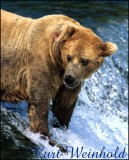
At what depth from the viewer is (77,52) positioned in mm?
5766

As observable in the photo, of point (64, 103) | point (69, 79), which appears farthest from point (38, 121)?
point (69, 79)

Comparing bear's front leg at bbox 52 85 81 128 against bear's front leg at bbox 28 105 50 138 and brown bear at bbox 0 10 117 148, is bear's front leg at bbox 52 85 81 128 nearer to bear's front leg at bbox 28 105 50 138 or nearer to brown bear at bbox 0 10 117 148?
brown bear at bbox 0 10 117 148

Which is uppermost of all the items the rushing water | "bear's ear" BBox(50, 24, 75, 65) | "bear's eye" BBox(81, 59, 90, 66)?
"bear's ear" BBox(50, 24, 75, 65)

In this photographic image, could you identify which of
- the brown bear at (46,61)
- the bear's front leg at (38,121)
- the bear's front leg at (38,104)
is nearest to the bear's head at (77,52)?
the brown bear at (46,61)

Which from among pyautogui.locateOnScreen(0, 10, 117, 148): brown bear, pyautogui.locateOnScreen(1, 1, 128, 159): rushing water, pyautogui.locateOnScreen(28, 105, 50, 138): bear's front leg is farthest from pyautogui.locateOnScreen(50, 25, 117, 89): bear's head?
pyautogui.locateOnScreen(1, 1, 128, 159): rushing water

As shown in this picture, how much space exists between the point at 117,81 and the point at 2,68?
9.70 feet

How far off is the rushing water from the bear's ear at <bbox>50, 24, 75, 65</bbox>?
3.68ft

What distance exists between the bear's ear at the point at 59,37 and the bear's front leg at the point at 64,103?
61 cm

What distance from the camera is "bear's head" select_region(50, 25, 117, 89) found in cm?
576

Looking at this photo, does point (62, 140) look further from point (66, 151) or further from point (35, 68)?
point (35, 68)

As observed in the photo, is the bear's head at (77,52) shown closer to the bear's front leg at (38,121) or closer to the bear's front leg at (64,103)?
the bear's front leg at (64,103)

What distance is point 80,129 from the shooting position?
24.3ft

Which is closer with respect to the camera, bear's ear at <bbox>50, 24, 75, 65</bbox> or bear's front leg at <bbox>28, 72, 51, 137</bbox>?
bear's ear at <bbox>50, 24, 75, 65</bbox>

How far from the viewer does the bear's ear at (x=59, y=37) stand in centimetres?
589
